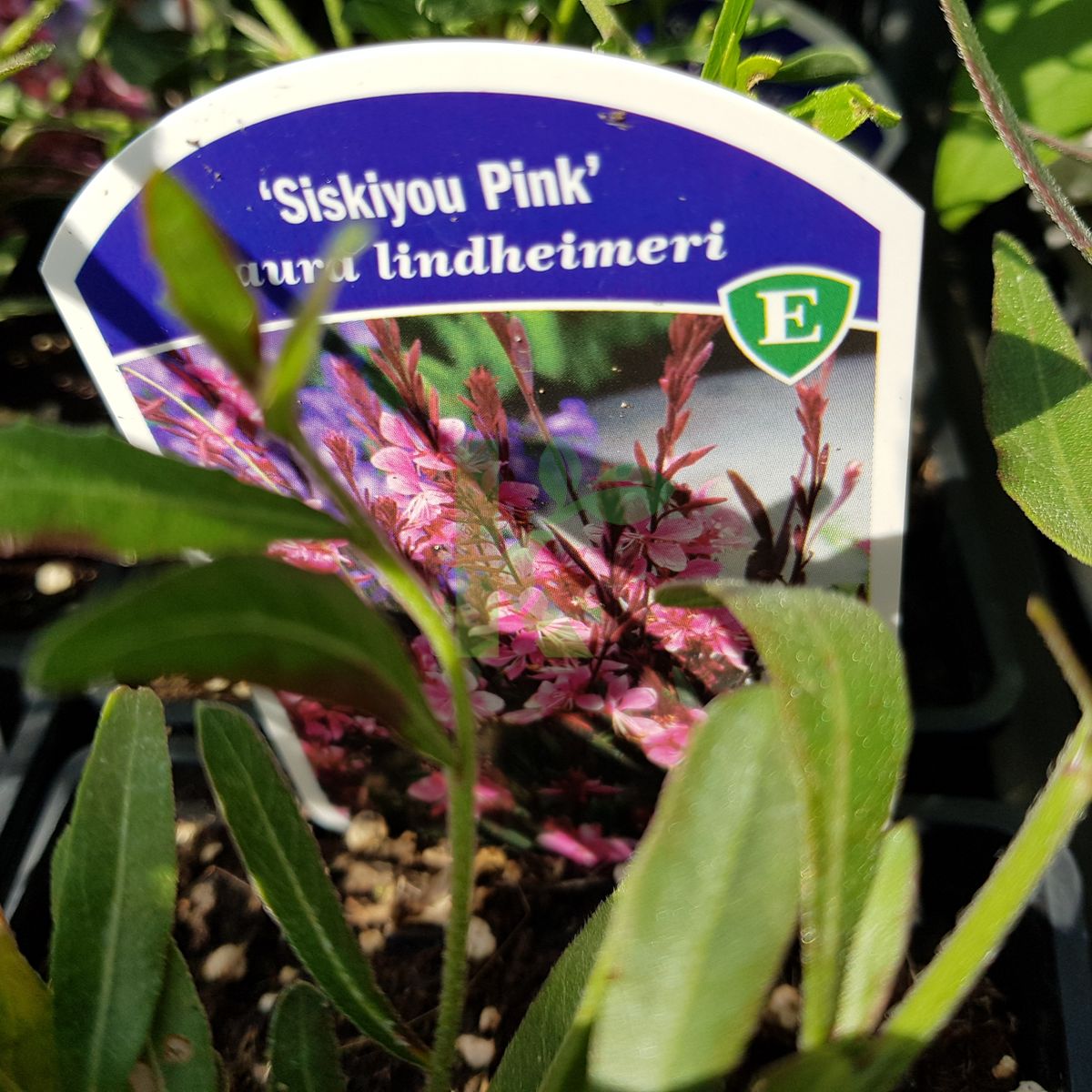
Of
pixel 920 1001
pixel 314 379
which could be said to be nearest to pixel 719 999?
pixel 920 1001

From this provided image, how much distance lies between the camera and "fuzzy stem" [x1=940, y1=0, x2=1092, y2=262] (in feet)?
1.15

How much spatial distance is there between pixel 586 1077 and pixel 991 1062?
0.31 metres

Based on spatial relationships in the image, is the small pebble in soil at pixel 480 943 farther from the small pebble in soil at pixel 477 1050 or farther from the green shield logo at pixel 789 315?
the green shield logo at pixel 789 315

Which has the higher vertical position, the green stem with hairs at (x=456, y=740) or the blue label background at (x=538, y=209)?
the blue label background at (x=538, y=209)

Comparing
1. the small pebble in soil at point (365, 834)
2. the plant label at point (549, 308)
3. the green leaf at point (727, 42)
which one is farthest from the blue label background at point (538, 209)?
the small pebble in soil at point (365, 834)

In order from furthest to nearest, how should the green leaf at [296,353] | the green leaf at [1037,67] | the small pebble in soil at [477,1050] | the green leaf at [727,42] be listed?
the green leaf at [1037,67] → the small pebble in soil at [477,1050] → the green leaf at [727,42] → the green leaf at [296,353]

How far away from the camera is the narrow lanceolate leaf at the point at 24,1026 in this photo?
38cm

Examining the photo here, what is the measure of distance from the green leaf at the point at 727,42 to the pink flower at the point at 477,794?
1.21ft

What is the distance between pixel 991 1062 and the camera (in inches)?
20.6

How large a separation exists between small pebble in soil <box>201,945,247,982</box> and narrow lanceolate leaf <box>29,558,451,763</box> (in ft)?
1.22

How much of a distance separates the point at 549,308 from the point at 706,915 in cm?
24

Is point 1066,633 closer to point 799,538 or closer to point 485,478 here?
point 799,538

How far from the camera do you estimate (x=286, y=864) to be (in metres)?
0.40

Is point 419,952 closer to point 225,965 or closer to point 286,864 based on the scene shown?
point 225,965
